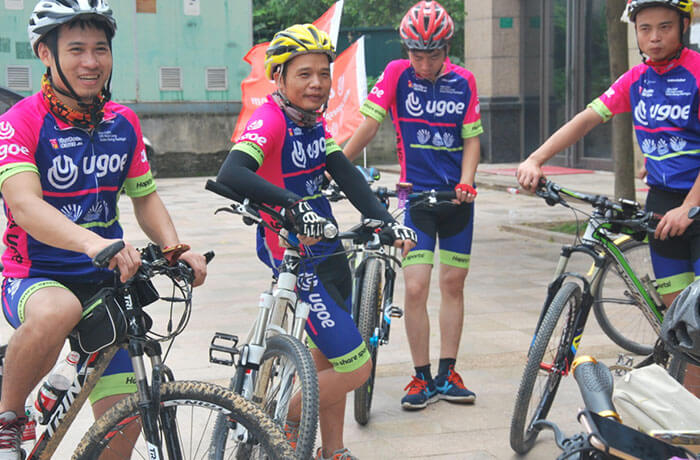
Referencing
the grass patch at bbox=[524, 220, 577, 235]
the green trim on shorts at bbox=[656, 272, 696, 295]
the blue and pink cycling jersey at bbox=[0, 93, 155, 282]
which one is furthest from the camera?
the grass patch at bbox=[524, 220, 577, 235]

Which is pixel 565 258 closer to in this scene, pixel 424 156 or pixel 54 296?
pixel 424 156

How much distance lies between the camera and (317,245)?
13.1 ft

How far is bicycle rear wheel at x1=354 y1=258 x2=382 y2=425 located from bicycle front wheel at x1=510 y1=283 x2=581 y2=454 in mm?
866

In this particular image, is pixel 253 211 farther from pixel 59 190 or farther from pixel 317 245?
pixel 59 190

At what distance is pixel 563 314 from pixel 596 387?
7.25 feet

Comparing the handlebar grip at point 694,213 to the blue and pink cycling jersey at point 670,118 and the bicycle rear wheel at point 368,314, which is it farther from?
the bicycle rear wheel at point 368,314

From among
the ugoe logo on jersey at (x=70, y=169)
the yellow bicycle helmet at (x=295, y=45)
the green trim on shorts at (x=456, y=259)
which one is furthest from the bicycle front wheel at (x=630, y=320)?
the ugoe logo on jersey at (x=70, y=169)

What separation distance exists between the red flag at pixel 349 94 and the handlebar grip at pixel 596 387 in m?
9.60

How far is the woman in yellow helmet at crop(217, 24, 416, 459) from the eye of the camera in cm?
379

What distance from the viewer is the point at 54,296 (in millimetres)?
3127

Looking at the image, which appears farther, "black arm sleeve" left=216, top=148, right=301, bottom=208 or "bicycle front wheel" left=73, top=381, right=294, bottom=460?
"black arm sleeve" left=216, top=148, right=301, bottom=208

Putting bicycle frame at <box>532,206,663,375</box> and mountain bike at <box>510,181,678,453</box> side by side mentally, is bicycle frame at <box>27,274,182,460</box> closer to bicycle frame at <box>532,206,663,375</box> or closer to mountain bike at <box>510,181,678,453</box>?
mountain bike at <box>510,181,678,453</box>

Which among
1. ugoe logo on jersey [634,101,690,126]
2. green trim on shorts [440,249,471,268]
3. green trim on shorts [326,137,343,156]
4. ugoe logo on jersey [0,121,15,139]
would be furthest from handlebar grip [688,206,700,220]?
ugoe logo on jersey [0,121,15,139]

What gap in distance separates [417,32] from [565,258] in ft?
5.32
